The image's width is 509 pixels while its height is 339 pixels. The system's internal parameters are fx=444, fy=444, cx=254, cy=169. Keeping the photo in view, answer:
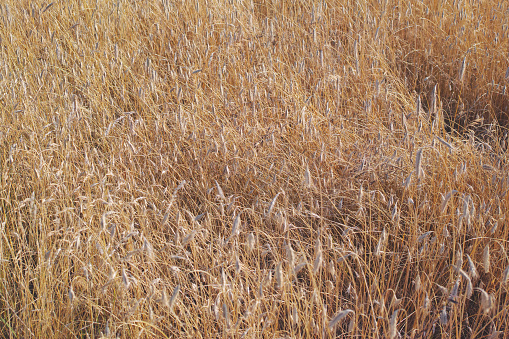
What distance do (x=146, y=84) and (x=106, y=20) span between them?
70cm

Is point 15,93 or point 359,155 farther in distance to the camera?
point 15,93

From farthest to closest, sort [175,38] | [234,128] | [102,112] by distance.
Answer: [175,38] → [102,112] → [234,128]

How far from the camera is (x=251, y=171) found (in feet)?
5.69

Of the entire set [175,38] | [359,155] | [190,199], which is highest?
[175,38]

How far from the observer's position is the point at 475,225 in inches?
55.5

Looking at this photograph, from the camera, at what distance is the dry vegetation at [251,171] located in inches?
48.0

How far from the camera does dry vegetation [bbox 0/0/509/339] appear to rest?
1.22 meters

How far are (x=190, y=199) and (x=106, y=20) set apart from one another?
1.60 metres

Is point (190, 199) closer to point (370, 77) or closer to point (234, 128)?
point (234, 128)

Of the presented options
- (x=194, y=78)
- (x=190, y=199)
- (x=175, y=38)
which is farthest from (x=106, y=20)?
(x=190, y=199)

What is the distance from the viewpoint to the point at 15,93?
2170 millimetres

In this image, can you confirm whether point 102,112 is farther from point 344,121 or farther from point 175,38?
point 344,121

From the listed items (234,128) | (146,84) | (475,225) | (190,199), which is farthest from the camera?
(146,84)

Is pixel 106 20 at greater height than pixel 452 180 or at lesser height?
greater
